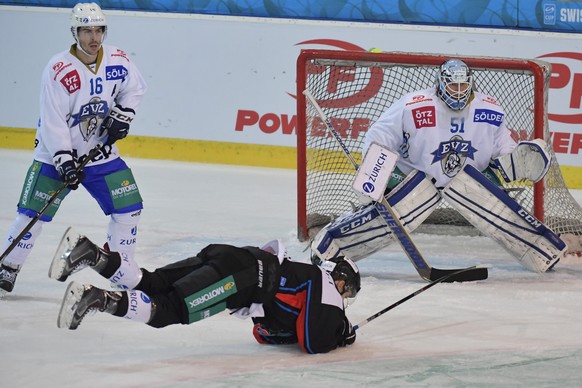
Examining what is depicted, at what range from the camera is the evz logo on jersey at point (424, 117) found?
4.93m

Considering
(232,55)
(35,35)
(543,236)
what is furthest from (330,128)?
(35,35)

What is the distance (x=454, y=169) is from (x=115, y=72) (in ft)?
4.98

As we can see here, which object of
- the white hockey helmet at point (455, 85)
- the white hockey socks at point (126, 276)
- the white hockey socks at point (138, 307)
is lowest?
the white hockey socks at point (138, 307)

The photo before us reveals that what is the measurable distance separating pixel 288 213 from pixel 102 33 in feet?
7.32

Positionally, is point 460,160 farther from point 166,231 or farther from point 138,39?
point 138,39

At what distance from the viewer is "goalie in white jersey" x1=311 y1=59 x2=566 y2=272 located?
192 inches

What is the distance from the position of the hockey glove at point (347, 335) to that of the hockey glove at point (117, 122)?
1.28m

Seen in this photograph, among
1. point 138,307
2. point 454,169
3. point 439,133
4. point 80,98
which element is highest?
point 80,98

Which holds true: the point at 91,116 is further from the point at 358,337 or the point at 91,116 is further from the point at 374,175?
the point at 358,337

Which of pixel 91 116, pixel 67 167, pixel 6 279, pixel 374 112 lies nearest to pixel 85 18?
pixel 91 116

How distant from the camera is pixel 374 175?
185 inches

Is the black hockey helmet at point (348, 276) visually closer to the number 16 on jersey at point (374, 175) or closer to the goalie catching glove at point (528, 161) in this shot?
the number 16 on jersey at point (374, 175)

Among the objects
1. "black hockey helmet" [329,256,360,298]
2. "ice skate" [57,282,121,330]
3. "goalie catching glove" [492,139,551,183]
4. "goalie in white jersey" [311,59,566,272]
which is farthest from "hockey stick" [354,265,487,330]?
"ice skate" [57,282,121,330]

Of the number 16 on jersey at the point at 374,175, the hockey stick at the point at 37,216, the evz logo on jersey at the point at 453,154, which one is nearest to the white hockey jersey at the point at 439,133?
the evz logo on jersey at the point at 453,154
